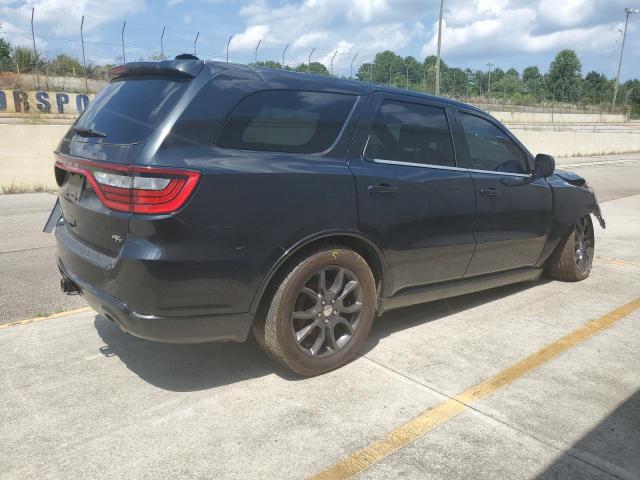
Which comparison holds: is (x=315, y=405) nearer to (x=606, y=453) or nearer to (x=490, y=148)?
(x=606, y=453)

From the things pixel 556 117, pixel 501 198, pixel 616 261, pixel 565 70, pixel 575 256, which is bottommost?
pixel 616 261

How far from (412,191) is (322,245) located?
31.6 inches

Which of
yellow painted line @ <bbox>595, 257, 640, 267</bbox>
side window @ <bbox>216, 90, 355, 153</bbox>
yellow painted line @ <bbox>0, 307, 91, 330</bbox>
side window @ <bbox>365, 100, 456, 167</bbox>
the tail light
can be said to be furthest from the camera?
yellow painted line @ <bbox>595, 257, 640, 267</bbox>

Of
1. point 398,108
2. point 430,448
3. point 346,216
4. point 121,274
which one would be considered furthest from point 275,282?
point 398,108

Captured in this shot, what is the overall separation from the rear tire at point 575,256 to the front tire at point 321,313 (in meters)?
2.70

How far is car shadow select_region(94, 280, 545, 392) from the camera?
11.4 feet

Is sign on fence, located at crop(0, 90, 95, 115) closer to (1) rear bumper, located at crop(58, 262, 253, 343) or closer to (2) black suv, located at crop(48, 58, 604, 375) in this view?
(2) black suv, located at crop(48, 58, 604, 375)

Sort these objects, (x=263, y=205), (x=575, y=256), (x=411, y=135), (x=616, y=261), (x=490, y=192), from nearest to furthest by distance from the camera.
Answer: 1. (x=263, y=205)
2. (x=411, y=135)
3. (x=490, y=192)
4. (x=575, y=256)
5. (x=616, y=261)

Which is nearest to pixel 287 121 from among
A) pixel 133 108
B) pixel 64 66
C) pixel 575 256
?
pixel 133 108

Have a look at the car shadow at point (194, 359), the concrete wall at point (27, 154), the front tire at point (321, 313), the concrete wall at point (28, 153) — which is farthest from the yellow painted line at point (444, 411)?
the concrete wall at point (27, 154)

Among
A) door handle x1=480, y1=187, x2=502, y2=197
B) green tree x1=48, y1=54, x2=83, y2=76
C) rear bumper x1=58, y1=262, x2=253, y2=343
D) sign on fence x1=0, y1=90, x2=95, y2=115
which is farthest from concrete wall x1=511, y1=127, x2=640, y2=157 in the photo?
green tree x1=48, y1=54, x2=83, y2=76

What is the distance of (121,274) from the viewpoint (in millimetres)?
2906

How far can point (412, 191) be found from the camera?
12.4 ft

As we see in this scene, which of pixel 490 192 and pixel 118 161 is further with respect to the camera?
pixel 490 192
